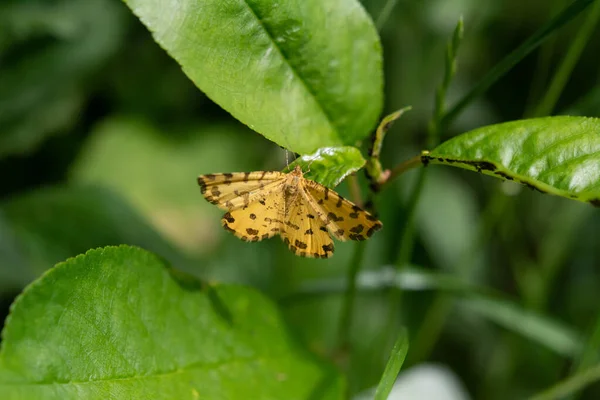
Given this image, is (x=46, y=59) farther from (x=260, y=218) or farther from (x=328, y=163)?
(x=328, y=163)

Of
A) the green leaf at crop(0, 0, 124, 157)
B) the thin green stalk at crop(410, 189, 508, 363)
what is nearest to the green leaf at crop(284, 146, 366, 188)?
the thin green stalk at crop(410, 189, 508, 363)

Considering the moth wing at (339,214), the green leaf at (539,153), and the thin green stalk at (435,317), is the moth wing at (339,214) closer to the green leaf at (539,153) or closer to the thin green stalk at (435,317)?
the green leaf at (539,153)

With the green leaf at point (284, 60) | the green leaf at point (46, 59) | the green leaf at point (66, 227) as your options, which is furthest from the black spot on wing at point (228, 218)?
the green leaf at point (46, 59)

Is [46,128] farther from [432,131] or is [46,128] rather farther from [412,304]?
[432,131]

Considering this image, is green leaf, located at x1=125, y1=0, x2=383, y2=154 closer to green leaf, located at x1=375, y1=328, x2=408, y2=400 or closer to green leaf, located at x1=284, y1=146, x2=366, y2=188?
green leaf, located at x1=284, y1=146, x2=366, y2=188

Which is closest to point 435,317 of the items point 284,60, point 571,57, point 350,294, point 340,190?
point 340,190
